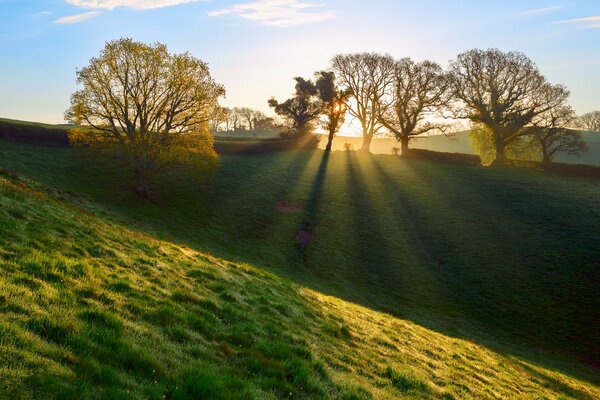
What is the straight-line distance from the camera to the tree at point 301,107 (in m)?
89.8

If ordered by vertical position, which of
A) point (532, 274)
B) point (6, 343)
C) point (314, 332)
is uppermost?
point (6, 343)

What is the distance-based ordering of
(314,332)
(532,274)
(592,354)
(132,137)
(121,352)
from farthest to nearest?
1. (132,137)
2. (532,274)
3. (592,354)
4. (314,332)
5. (121,352)

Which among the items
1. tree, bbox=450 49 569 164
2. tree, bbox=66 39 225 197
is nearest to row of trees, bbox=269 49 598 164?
tree, bbox=450 49 569 164

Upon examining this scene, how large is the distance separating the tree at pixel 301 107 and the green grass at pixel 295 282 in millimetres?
17460

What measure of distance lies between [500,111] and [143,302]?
274 feet

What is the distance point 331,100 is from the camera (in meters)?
90.2

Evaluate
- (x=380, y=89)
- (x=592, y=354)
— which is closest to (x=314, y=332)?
(x=592, y=354)

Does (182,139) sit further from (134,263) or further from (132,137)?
(134,263)

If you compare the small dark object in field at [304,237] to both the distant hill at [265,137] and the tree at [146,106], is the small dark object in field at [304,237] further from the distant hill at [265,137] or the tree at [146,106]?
the distant hill at [265,137]

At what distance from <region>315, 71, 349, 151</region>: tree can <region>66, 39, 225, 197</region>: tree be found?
46.5m

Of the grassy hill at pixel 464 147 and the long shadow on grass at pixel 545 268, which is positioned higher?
the grassy hill at pixel 464 147

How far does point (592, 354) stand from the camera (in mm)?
29766

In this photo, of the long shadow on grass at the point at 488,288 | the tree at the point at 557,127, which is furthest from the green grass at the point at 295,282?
the tree at the point at 557,127

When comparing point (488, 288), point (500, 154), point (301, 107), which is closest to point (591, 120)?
point (500, 154)
